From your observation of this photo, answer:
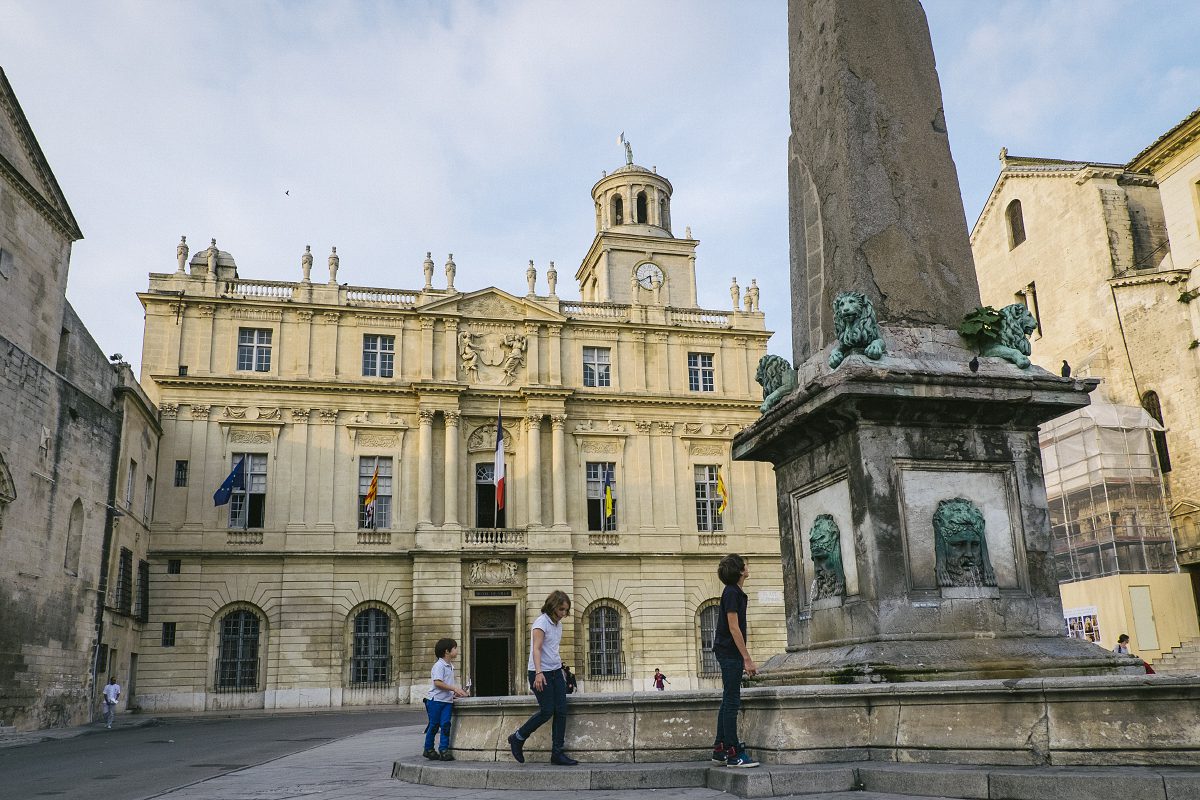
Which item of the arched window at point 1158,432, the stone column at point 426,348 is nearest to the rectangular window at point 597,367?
the stone column at point 426,348

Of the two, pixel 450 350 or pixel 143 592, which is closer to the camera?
pixel 143 592

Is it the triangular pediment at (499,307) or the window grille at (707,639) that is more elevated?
the triangular pediment at (499,307)

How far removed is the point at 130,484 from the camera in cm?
2745

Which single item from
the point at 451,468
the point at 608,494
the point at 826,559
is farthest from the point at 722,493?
the point at 826,559

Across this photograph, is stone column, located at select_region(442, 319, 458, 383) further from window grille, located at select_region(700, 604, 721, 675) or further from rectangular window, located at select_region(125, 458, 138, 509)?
window grille, located at select_region(700, 604, 721, 675)

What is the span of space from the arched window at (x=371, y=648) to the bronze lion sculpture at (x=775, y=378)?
87.1 feet

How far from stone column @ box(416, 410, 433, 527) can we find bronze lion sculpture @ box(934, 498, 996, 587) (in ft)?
89.5

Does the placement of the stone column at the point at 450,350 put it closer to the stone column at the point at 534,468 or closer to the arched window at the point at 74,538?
the stone column at the point at 534,468

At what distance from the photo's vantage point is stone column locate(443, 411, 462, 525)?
1292 inches

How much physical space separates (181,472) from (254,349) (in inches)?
182

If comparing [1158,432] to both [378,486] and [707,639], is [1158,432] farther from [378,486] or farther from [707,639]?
[378,486]

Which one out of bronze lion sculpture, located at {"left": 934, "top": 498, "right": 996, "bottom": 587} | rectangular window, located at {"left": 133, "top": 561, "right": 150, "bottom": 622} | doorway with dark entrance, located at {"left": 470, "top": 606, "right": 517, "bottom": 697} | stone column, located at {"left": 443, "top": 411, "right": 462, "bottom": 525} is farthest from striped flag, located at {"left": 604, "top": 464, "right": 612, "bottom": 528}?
bronze lion sculpture, located at {"left": 934, "top": 498, "right": 996, "bottom": 587}

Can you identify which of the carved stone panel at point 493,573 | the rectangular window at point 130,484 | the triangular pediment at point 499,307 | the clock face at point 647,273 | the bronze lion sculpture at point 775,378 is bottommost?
the bronze lion sculpture at point 775,378

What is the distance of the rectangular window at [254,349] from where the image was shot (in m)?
33.2
